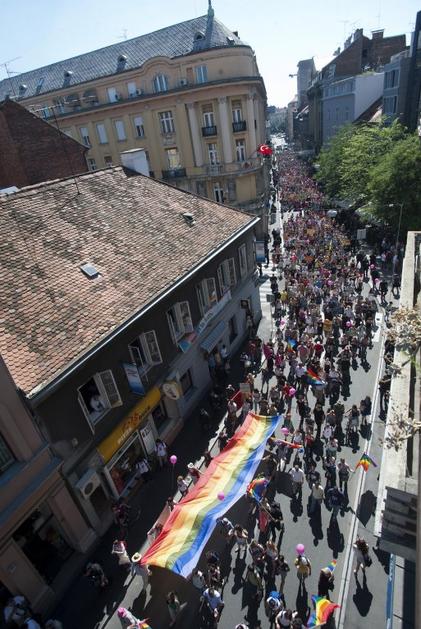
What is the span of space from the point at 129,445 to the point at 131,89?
38.4 m

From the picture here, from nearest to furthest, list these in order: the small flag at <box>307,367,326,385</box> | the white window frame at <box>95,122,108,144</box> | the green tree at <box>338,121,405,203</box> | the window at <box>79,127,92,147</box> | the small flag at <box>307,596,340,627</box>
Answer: the small flag at <box>307,596,340,627</box>
the small flag at <box>307,367,326,385</box>
the green tree at <box>338,121,405,203</box>
the white window frame at <box>95,122,108,144</box>
the window at <box>79,127,92,147</box>

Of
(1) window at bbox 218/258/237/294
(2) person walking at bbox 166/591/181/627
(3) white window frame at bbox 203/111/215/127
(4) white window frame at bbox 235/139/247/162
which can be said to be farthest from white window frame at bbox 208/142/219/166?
(2) person walking at bbox 166/591/181/627

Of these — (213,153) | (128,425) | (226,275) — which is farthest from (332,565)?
(213,153)

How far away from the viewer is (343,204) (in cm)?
3909

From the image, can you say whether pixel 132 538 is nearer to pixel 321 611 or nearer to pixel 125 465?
pixel 125 465

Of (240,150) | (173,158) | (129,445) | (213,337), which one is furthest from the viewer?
(173,158)

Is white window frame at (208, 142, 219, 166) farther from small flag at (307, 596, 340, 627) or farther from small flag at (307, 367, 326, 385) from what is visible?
small flag at (307, 596, 340, 627)

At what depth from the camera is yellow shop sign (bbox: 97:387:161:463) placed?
41.8ft

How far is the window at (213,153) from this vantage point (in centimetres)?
3888

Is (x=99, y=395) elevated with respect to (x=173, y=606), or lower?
elevated

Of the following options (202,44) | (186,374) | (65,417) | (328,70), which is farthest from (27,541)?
(328,70)

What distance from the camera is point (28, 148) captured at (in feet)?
A: 73.6

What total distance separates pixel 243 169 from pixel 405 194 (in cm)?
1705

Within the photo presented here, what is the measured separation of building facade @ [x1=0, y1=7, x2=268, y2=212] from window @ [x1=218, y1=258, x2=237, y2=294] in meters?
21.1
